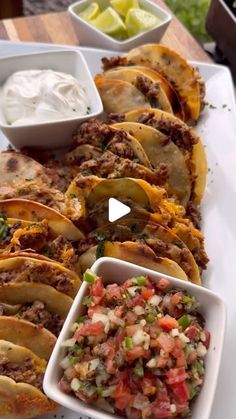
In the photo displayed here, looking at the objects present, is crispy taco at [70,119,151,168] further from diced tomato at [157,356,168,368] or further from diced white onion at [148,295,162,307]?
diced tomato at [157,356,168,368]

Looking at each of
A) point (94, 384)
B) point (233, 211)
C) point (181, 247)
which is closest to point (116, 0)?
point (233, 211)

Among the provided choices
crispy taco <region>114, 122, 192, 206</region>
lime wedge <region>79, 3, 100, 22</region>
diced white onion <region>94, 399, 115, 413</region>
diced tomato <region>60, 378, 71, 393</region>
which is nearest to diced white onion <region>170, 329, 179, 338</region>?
diced white onion <region>94, 399, 115, 413</region>

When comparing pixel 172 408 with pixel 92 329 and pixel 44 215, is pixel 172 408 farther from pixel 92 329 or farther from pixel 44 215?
pixel 44 215

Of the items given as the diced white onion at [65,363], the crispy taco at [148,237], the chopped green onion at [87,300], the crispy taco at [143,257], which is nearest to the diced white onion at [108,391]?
the diced white onion at [65,363]

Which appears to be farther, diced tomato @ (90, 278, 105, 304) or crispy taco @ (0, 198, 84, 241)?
crispy taco @ (0, 198, 84, 241)

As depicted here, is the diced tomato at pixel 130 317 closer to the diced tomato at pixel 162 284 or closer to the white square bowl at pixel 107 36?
the diced tomato at pixel 162 284
